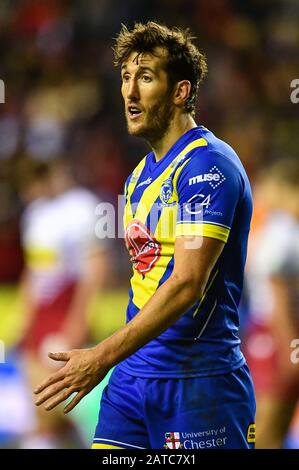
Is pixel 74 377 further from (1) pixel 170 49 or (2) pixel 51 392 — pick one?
(1) pixel 170 49

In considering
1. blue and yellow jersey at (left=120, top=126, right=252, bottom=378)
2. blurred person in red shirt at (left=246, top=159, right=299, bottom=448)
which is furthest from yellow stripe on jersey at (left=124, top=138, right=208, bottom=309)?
blurred person in red shirt at (left=246, top=159, right=299, bottom=448)

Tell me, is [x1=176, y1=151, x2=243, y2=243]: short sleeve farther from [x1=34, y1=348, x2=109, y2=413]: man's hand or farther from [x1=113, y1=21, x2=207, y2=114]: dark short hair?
[x1=34, y1=348, x2=109, y2=413]: man's hand

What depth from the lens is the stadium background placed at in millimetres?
9117

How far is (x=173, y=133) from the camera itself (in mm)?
3719

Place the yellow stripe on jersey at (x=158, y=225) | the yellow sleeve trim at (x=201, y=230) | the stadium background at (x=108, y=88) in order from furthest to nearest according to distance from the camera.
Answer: the stadium background at (x=108, y=88), the yellow stripe on jersey at (x=158, y=225), the yellow sleeve trim at (x=201, y=230)

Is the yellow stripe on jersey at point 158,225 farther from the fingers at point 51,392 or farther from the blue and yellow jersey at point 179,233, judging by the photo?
the fingers at point 51,392

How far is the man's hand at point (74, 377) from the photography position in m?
3.07

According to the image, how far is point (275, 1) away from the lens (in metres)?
10.8

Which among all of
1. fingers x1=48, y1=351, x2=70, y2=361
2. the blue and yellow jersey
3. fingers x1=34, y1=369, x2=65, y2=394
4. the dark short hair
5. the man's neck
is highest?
the dark short hair

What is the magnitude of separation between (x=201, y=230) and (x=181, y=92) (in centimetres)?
70

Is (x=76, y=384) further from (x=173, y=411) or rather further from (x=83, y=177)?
(x=83, y=177)

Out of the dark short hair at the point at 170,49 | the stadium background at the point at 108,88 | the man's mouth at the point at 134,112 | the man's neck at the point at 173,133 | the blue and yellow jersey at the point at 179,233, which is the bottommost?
the blue and yellow jersey at the point at 179,233

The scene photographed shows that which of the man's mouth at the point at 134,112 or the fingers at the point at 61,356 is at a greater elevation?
the man's mouth at the point at 134,112

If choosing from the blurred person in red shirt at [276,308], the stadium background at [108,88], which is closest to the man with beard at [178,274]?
the blurred person in red shirt at [276,308]
